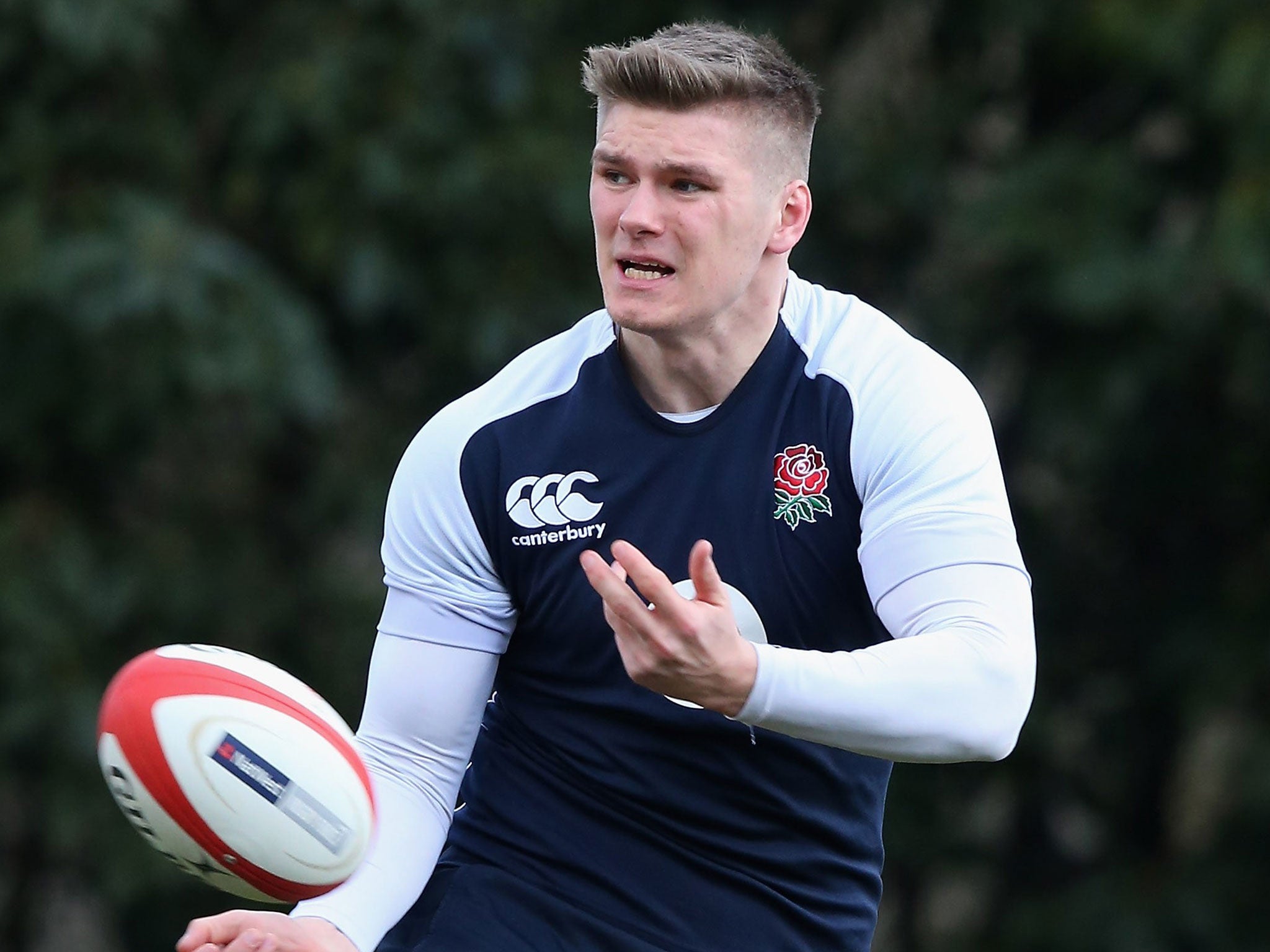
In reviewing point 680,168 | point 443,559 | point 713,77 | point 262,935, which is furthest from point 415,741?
point 713,77

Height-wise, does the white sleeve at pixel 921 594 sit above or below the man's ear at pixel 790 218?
below

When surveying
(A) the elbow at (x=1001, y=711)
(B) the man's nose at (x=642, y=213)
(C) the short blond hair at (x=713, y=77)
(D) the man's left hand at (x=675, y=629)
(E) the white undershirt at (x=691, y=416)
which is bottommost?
(A) the elbow at (x=1001, y=711)

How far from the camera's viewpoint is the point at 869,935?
3547 mm

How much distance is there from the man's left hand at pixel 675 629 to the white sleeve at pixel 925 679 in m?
0.08

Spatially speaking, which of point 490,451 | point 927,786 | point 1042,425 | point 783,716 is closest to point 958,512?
point 783,716

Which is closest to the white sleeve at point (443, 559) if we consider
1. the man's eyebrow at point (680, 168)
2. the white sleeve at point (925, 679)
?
the man's eyebrow at point (680, 168)

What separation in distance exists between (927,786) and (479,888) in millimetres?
5363

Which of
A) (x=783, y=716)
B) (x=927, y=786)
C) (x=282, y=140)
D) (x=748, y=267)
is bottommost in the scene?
(x=927, y=786)

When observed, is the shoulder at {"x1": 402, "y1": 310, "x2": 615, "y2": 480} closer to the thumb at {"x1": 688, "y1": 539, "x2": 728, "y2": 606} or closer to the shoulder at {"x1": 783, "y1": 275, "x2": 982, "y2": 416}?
the shoulder at {"x1": 783, "y1": 275, "x2": 982, "y2": 416}

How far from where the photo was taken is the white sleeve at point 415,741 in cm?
336

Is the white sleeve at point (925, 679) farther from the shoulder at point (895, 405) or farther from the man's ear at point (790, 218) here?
the man's ear at point (790, 218)

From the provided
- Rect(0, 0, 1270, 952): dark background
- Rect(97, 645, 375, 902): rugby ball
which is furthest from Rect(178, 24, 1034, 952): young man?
Rect(0, 0, 1270, 952): dark background

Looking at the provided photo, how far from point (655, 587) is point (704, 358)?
32.3 inches

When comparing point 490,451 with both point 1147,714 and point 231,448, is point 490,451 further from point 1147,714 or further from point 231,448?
point 1147,714
